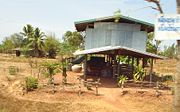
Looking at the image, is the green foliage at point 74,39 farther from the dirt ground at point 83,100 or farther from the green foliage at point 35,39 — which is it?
the dirt ground at point 83,100

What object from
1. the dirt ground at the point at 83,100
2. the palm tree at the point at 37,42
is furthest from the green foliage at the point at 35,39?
the dirt ground at the point at 83,100

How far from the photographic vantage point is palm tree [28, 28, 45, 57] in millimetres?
66875

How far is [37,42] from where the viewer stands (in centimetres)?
6688

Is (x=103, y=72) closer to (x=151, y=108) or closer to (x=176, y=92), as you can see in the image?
(x=151, y=108)

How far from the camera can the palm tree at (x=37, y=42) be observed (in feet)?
219

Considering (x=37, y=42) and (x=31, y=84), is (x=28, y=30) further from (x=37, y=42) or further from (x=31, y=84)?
(x=31, y=84)

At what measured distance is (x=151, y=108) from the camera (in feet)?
58.8

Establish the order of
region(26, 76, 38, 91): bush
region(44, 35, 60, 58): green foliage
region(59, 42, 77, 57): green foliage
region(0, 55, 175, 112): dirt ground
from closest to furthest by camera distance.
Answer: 1. region(0, 55, 175, 112): dirt ground
2. region(26, 76, 38, 91): bush
3. region(59, 42, 77, 57): green foliage
4. region(44, 35, 60, 58): green foliage

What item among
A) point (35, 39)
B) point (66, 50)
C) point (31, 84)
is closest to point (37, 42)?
point (35, 39)

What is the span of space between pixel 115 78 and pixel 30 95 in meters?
8.31

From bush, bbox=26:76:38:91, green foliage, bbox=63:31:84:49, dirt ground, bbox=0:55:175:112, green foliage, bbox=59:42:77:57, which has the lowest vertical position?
dirt ground, bbox=0:55:175:112

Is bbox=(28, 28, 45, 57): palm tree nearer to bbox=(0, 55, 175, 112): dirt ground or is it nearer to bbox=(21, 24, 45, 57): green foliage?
bbox=(21, 24, 45, 57): green foliage

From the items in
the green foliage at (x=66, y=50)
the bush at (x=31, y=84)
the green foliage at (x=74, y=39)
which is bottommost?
the bush at (x=31, y=84)

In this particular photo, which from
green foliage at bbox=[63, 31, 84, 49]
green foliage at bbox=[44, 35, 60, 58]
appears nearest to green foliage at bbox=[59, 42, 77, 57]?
green foliage at bbox=[63, 31, 84, 49]
